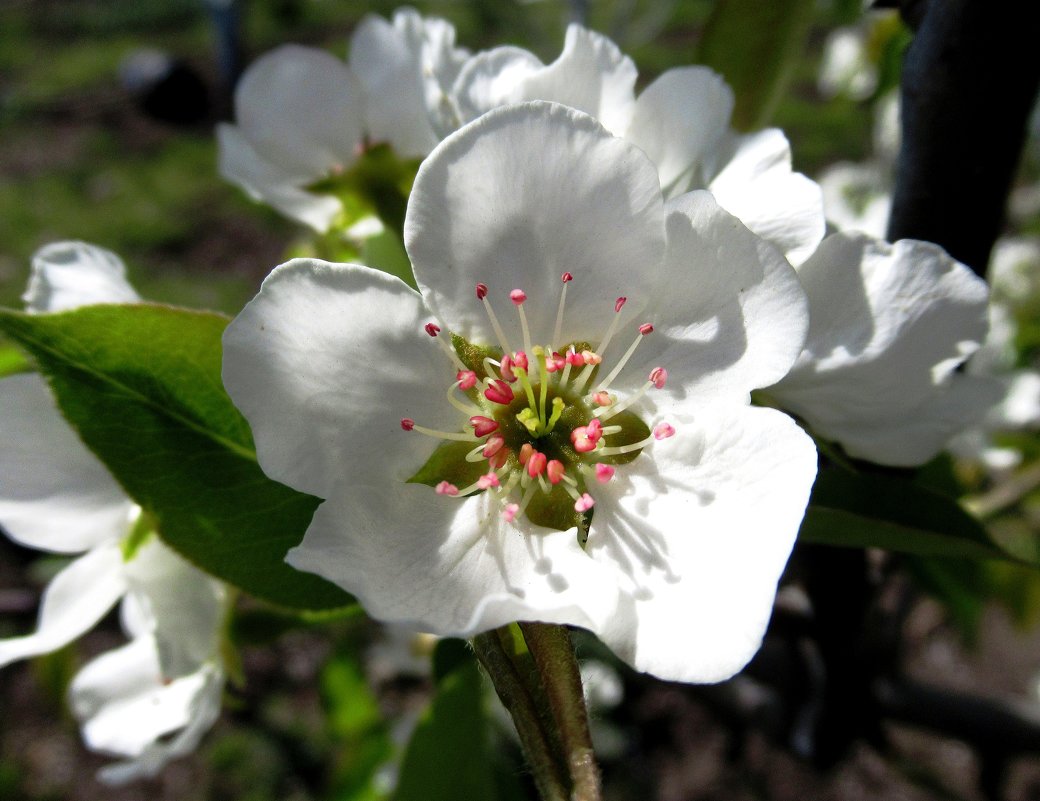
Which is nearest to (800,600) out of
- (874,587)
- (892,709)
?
(874,587)

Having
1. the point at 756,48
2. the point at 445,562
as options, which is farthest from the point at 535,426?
the point at 756,48

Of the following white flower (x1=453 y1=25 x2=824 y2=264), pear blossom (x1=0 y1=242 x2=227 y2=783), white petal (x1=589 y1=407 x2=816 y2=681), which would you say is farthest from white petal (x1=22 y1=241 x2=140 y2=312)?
white petal (x1=589 y1=407 x2=816 y2=681)

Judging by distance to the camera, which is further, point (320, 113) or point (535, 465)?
point (320, 113)

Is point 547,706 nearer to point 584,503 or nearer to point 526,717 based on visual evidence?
point 526,717

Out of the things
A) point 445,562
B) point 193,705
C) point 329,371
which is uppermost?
point 329,371

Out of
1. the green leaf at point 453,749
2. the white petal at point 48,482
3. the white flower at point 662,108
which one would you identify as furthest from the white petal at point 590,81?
the green leaf at point 453,749

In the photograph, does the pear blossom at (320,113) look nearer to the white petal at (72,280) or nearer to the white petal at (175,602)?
the white petal at (72,280)

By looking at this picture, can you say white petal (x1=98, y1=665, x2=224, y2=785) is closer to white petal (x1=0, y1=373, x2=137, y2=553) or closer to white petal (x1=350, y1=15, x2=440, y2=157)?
white petal (x1=0, y1=373, x2=137, y2=553)

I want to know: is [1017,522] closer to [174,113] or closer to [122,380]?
[122,380]
